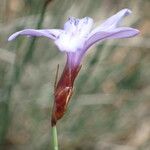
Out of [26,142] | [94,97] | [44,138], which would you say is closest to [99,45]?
[94,97]

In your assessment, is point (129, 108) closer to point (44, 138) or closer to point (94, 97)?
point (94, 97)

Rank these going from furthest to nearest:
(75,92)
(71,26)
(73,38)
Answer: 1. (75,92)
2. (71,26)
3. (73,38)

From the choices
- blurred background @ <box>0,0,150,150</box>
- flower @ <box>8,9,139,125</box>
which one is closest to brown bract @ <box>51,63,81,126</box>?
flower @ <box>8,9,139,125</box>

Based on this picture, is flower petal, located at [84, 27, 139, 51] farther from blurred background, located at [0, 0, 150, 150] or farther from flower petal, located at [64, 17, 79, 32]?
blurred background, located at [0, 0, 150, 150]

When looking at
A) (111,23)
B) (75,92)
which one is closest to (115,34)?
(111,23)

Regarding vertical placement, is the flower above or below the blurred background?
above

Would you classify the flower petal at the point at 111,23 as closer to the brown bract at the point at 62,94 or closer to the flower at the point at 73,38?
the flower at the point at 73,38

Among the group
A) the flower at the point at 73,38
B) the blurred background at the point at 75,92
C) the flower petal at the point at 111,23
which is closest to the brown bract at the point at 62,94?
the flower at the point at 73,38

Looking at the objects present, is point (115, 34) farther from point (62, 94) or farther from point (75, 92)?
point (75, 92)
